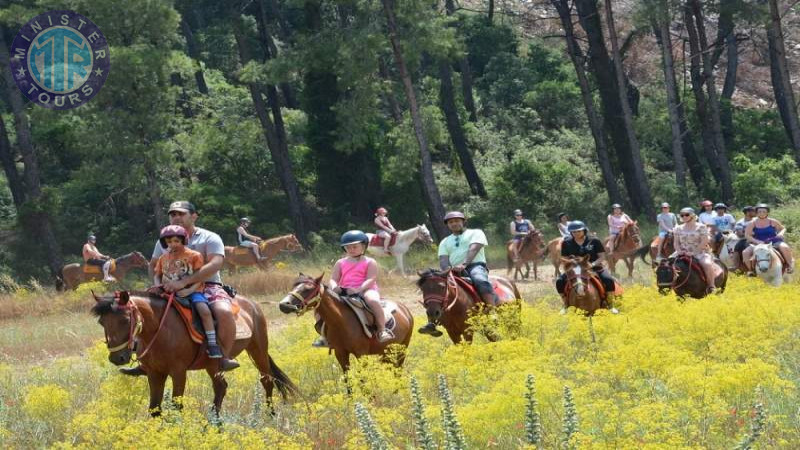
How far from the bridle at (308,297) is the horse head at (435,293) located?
1766 mm

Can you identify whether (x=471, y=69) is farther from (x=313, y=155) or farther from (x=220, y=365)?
(x=220, y=365)

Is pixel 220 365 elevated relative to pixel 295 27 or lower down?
lower down

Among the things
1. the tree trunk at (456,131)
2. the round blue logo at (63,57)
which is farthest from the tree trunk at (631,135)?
the round blue logo at (63,57)

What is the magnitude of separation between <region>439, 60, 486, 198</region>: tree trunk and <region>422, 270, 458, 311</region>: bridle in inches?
1119

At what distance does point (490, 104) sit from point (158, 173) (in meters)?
18.1

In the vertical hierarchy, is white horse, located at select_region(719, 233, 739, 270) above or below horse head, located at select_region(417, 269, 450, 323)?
below

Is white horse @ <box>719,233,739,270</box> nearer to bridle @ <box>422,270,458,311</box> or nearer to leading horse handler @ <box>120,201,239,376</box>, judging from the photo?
bridle @ <box>422,270,458,311</box>

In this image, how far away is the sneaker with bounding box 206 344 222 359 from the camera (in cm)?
1091

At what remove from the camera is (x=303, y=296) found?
11.5 m

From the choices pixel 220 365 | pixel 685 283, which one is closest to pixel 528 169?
pixel 685 283

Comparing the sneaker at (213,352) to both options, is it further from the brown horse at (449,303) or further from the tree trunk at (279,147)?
the tree trunk at (279,147)

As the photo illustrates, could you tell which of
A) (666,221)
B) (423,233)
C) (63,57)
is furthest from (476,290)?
(63,57)

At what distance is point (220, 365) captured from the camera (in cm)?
1109

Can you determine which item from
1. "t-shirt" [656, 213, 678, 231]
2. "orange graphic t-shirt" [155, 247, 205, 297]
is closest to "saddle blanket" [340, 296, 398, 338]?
"orange graphic t-shirt" [155, 247, 205, 297]
